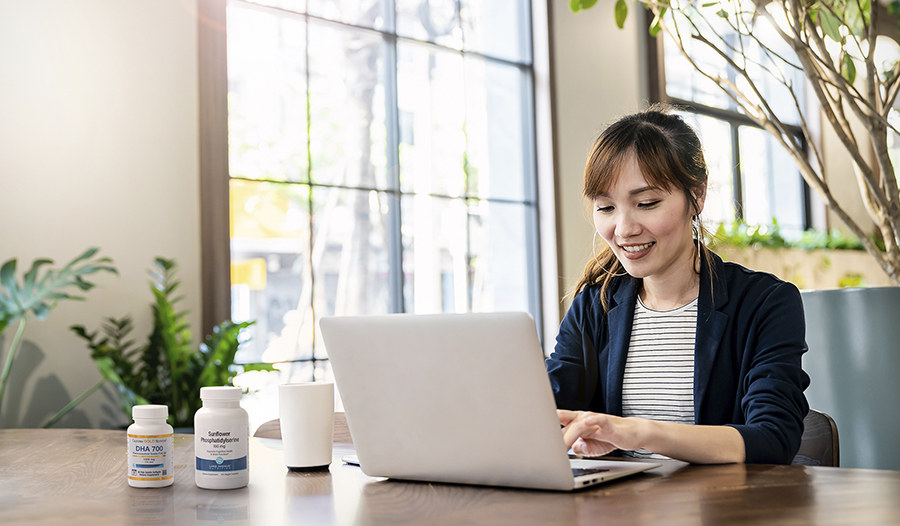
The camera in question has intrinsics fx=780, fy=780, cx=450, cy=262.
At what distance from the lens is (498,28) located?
14.0 ft

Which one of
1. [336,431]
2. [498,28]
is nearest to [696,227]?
[336,431]

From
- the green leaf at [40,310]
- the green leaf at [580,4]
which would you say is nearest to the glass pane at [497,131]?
the green leaf at [580,4]

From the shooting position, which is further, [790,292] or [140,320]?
[140,320]

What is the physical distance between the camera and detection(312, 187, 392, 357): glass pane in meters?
3.51

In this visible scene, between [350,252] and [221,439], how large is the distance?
8.97 feet

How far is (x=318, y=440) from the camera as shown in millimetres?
1035

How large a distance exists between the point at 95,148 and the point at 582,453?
2.31m

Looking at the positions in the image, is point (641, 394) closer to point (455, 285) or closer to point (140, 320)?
point (140, 320)

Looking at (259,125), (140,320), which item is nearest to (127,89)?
(259,125)

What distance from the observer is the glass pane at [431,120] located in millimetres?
3850

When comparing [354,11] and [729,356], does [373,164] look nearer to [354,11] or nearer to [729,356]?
[354,11]

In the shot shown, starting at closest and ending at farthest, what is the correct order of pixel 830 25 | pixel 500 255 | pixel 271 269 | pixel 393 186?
pixel 830 25
pixel 271 269
pixel 393 186
pixel 500 255

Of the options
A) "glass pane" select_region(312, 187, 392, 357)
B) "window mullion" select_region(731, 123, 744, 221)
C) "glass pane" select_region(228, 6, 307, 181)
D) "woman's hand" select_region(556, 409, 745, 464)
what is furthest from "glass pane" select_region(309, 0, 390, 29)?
"woman's hand" select_region(556, 409, 745, 464)

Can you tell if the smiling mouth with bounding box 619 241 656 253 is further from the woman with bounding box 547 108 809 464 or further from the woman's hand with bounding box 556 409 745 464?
the woman's hand with bounding box 556 409 745 464
